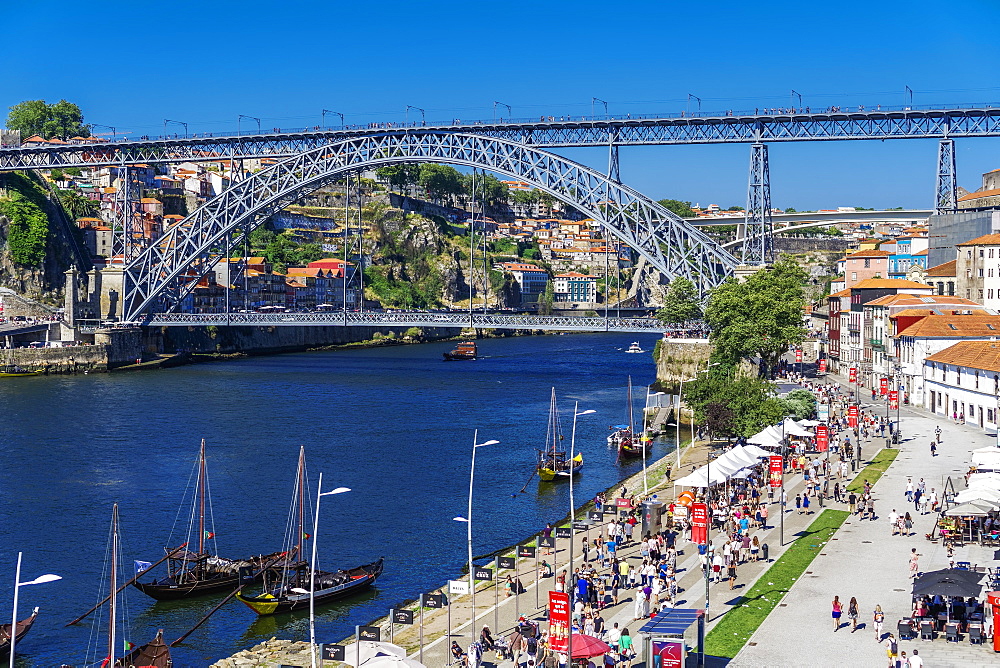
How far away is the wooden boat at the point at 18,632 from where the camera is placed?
89.9ft

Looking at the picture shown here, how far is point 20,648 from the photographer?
2834 cm

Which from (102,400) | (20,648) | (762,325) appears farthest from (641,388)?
(20,648)

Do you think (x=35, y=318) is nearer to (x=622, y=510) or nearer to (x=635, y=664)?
(x=622, y=510)

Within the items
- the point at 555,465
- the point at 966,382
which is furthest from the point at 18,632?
the point at 966,382

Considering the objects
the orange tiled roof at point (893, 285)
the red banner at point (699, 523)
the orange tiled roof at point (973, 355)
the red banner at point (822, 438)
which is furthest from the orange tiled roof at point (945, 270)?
the red banner at point (699, 523)

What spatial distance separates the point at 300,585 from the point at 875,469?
21056 millimetres

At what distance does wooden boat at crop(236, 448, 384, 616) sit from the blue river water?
32 centimetres

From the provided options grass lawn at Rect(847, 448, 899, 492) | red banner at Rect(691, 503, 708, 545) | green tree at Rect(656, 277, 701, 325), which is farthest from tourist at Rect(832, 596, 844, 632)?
green tree at Rect(656, 277, 701, 325)

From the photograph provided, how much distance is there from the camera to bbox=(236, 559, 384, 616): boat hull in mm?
30812

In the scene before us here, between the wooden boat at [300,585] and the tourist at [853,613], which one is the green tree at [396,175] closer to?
the wooden boat at [300,585]

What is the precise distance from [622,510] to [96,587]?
16.0 m

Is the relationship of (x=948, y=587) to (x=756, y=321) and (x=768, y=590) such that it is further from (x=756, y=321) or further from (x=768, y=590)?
(x=756, y=321)

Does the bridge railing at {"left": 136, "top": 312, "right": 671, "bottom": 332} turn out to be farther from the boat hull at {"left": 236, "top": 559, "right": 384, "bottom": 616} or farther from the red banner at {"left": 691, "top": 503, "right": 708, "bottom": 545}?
the boat hull at {"left": 236, "top": 559, "right": 384, "bottom": 616}

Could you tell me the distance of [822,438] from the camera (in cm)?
4528
